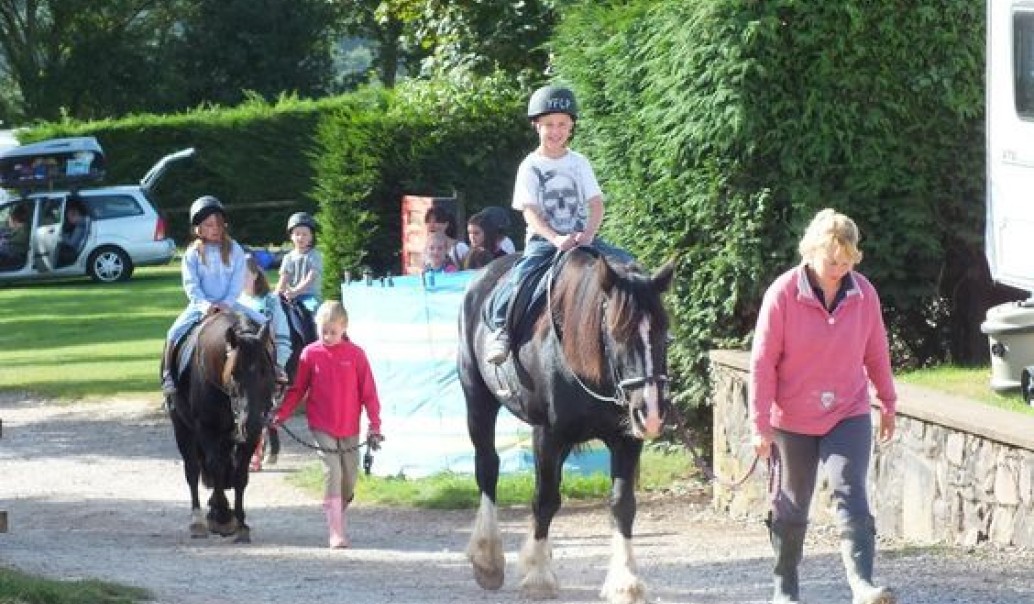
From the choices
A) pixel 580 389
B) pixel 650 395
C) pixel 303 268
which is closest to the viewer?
pixel 650 395

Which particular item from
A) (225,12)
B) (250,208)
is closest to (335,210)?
(250,208)

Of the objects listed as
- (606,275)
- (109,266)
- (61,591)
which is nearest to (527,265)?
(606,275)

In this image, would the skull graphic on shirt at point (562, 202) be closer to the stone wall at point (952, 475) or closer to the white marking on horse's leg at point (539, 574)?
the stone wall at point (952, 475)

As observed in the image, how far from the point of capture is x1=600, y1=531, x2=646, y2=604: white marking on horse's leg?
34.2ft

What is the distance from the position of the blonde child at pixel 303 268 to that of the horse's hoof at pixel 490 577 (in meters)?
8.22

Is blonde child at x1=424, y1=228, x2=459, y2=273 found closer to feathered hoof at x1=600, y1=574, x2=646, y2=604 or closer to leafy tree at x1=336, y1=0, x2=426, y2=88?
feathered hoof at x1=600, y1=574, x2=646, y2=604

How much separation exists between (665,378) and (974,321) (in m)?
6.38

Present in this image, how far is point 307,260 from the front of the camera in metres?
19.8

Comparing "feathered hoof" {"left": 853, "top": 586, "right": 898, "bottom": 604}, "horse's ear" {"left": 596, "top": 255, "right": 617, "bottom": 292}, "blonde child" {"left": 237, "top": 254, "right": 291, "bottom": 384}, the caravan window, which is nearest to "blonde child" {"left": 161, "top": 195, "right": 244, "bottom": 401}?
"blonde child" {"left": 237, "top": 254, "right": 291, "bottom": 384}

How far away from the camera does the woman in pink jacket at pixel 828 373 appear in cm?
920

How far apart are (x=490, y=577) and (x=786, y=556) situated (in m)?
2.50

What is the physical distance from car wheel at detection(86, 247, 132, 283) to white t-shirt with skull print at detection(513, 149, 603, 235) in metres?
32.9

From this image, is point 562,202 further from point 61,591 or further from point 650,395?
point 61,591

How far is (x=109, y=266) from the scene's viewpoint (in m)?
44.0
